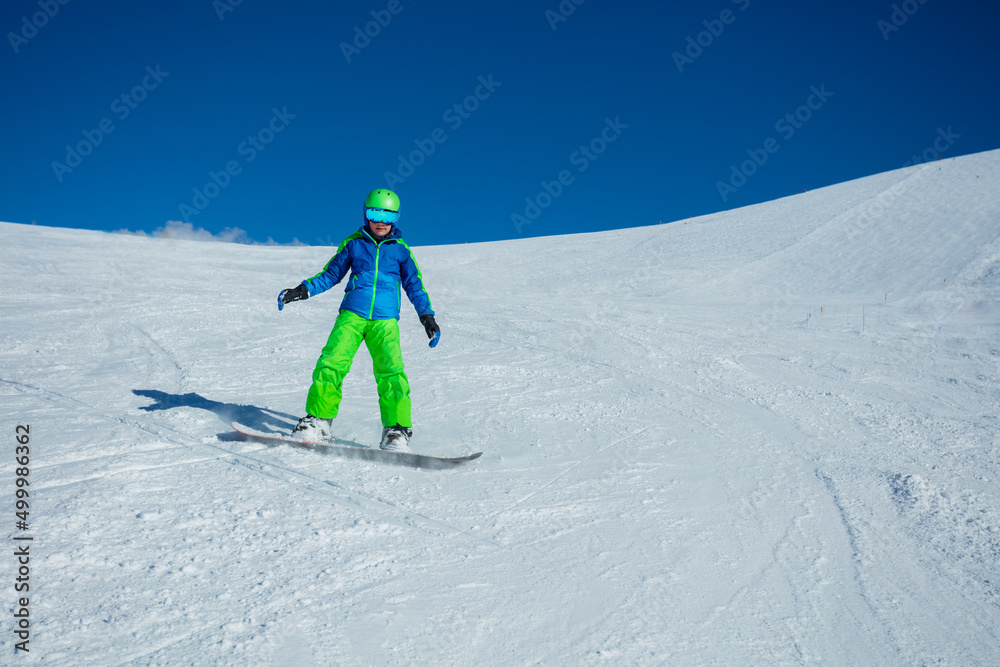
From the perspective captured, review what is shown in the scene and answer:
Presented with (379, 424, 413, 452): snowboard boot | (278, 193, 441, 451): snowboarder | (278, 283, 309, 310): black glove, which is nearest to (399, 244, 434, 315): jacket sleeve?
(278, 193, 441, 451): snowboarder

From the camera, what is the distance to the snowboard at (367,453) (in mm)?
3951

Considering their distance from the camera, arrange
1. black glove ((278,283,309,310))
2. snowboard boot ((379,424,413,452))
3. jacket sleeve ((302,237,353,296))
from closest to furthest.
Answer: snowboard boot ((379,424,413,452)) → black glove ((278,283,309,310)) → jacket sleeve ((302,237,353,296))

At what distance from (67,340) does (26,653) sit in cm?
717

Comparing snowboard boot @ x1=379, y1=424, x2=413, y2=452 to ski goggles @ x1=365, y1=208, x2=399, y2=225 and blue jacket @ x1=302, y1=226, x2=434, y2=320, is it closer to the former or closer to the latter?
blue jacket @ x1=302, y1=226, x2=434, y2=320

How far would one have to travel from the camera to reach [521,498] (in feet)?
11.5

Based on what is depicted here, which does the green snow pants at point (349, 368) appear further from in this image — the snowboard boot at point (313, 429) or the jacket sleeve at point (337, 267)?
the jacket sleeve at point (337, 267)

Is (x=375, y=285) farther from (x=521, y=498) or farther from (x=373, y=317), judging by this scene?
(x=521, y=498)

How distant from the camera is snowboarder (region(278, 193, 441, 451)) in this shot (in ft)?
14.5

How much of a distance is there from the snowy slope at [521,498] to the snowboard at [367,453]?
0.35 feet

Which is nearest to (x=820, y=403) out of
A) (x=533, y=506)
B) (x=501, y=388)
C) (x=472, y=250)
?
(x=501, y=388)

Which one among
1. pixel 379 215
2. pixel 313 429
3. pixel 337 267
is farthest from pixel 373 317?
pixel 313 429

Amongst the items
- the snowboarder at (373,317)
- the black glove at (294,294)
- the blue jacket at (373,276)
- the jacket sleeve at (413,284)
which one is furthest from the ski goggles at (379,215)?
the black glove at (294,294)

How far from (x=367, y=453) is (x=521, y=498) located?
1.22 m

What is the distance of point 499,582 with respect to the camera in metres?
2.58
